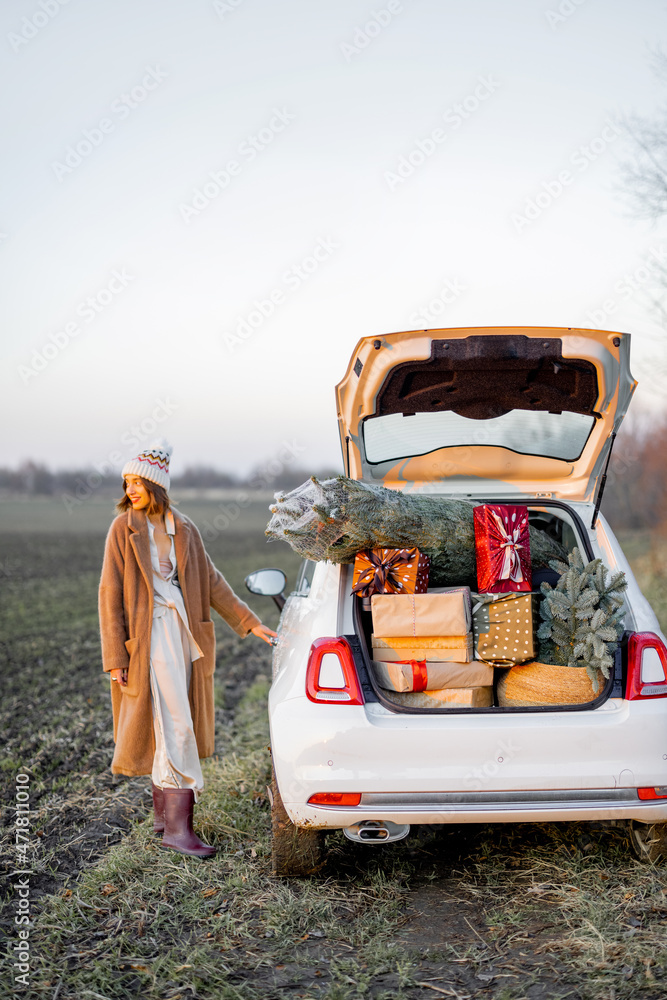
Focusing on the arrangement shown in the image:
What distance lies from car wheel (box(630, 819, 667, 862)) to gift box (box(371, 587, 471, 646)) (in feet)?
3.79

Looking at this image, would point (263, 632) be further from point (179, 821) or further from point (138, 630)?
point (179, 821)

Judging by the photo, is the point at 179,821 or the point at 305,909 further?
the point at 179,821

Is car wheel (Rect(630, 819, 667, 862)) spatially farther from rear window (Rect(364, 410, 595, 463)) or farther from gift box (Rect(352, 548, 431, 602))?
rear window (Rect(364, 410, 595, 463))

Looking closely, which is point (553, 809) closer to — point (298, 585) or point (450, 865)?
point (450, 865)

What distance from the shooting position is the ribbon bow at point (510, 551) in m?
3.58

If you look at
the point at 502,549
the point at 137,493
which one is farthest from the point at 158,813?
the point at 502,549

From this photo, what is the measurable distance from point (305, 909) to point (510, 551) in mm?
1722

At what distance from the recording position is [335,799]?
316 cm

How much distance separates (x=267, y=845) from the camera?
4.08 m

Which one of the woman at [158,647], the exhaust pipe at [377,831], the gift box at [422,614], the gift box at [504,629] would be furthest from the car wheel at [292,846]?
the gift box at [504,629]

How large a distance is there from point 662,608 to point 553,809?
11.6 metres

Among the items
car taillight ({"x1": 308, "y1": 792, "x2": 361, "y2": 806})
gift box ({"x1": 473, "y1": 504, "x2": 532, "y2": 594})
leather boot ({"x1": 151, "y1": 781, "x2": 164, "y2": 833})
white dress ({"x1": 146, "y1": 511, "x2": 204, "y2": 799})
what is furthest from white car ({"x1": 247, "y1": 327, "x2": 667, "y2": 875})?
leather boot ({"x1": 151, "y1": 781, "x2": 164, "y2": 833})

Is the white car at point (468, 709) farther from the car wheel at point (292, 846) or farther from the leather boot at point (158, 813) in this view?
the leather boot at point (158, 813)

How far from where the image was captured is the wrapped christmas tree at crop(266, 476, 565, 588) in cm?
344
